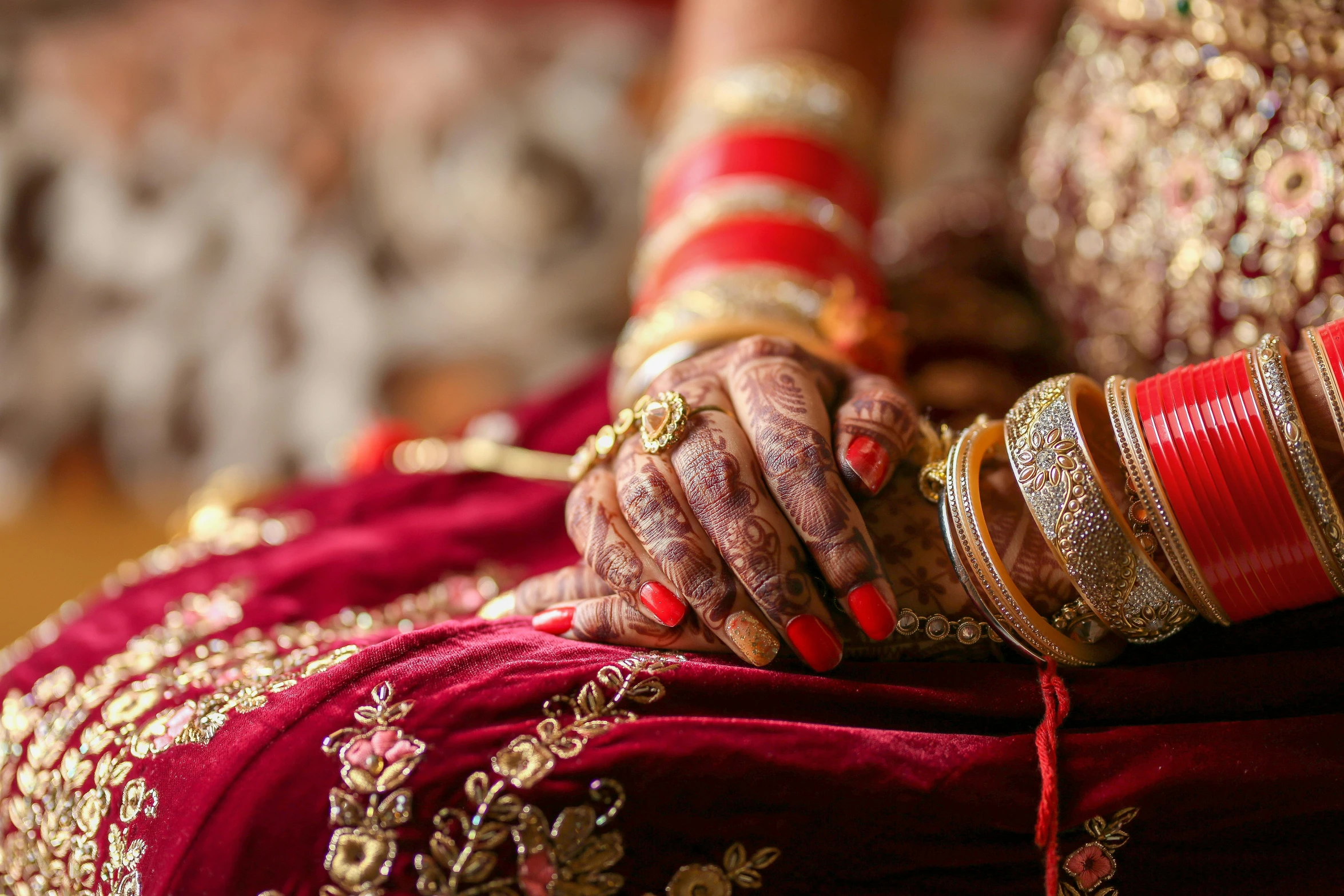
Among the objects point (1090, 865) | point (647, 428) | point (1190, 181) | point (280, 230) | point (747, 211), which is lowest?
point (1090, 865)

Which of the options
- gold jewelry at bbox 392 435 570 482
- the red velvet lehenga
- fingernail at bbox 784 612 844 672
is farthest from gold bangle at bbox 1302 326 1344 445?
gold jewelry at bbox 392 435 570 482

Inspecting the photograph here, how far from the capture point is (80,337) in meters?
1.35

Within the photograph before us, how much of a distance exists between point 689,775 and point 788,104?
1.72 feet

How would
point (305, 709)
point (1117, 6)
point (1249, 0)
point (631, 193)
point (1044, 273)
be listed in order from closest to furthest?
point (305, 709) → point (1249, 0) → point (1117, 6) → point (1044, 273) → point (631, 193)

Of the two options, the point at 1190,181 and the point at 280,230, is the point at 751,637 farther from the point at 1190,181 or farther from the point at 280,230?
the point at 280,230

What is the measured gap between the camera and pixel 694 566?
430 millimetres

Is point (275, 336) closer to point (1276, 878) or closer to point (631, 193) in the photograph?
point (631, 193)

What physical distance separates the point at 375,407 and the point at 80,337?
0.42 meters

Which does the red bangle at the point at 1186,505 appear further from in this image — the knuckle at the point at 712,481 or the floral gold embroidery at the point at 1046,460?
the knuckle at the point at 712,481

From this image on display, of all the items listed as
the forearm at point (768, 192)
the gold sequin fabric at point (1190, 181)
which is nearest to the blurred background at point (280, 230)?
the forearm at point (768, 192)

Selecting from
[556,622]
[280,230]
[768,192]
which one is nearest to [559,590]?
[556,622]

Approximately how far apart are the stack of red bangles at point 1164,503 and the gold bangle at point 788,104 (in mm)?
364

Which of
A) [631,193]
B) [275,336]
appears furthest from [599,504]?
[275,336]

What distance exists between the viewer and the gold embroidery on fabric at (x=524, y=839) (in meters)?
0.38
